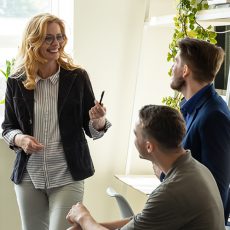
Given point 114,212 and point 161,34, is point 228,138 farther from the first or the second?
point 114,212

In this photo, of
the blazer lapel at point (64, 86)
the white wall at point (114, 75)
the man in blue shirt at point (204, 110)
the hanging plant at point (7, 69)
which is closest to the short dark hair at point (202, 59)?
the man in blue shirt at point (204, 110)

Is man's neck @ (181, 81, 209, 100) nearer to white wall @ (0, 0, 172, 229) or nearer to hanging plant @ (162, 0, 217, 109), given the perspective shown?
hanging plant @ (162, 0, 217, 109)

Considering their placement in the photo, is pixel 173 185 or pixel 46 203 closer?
pixel 173 185

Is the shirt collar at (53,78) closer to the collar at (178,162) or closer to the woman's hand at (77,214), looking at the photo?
the woman's hand at (77,214)

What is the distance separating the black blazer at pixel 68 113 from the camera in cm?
226

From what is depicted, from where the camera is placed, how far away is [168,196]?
1470 millimetres

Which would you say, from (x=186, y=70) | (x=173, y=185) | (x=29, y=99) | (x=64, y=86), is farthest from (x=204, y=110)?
(x=29, y=99)

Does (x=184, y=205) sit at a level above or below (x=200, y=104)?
below

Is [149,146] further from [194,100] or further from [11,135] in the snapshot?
[11,135]

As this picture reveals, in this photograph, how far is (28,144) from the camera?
6.98 ft

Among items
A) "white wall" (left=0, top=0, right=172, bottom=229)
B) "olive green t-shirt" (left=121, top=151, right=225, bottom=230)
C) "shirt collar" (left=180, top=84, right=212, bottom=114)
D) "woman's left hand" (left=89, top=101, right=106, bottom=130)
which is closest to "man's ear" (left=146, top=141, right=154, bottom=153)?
"olive green t-shirt" (left=121, top=151, right=225, bottom=230)

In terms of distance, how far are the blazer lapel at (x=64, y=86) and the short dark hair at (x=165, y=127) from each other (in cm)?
75

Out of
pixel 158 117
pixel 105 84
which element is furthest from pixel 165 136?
pixel 105 84

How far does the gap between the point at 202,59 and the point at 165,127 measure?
467 mm
